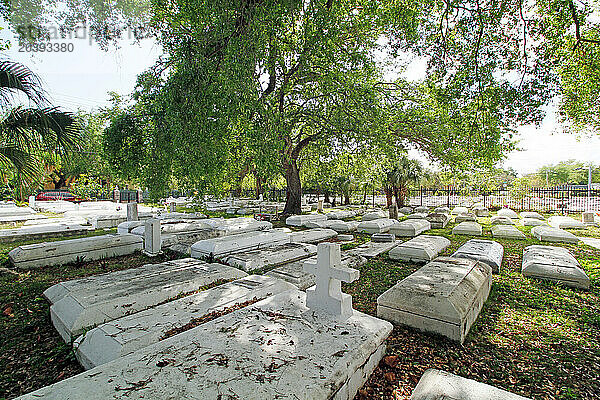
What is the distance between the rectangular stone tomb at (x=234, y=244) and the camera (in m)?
6.29

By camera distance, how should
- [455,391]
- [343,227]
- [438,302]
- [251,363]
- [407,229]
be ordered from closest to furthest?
1. [455,391]
2. [251,363]
3. [438,302]
4. [407,229]
5. [343,227]

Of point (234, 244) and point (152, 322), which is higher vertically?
point (234, 244)

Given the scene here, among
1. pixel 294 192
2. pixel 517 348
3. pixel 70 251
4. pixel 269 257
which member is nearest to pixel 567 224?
pixel 294 192

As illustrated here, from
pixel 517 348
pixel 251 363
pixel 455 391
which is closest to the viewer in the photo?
pixel 455 391

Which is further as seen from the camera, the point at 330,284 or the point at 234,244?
the point at 234,244

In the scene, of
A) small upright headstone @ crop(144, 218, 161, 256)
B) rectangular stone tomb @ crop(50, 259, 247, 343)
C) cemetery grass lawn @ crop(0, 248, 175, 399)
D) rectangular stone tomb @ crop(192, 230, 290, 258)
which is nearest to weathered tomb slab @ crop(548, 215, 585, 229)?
rectangular stone tomb @ crop(192, 230, 290, 258)

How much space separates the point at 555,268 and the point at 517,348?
2.91m

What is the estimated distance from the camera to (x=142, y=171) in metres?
6.81

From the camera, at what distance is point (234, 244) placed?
6.67 m

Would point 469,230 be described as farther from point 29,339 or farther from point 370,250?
point 29,339

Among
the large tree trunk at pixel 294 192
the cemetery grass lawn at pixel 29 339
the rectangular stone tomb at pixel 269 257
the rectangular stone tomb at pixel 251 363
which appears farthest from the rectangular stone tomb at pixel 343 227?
the rectangular stone tomb at pixel 251 363

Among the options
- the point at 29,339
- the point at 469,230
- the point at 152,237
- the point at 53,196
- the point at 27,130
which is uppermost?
the point at 27,130

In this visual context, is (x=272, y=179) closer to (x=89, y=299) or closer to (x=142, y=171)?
(x=142, y=171)

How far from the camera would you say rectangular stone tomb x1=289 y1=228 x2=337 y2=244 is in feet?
27.2
